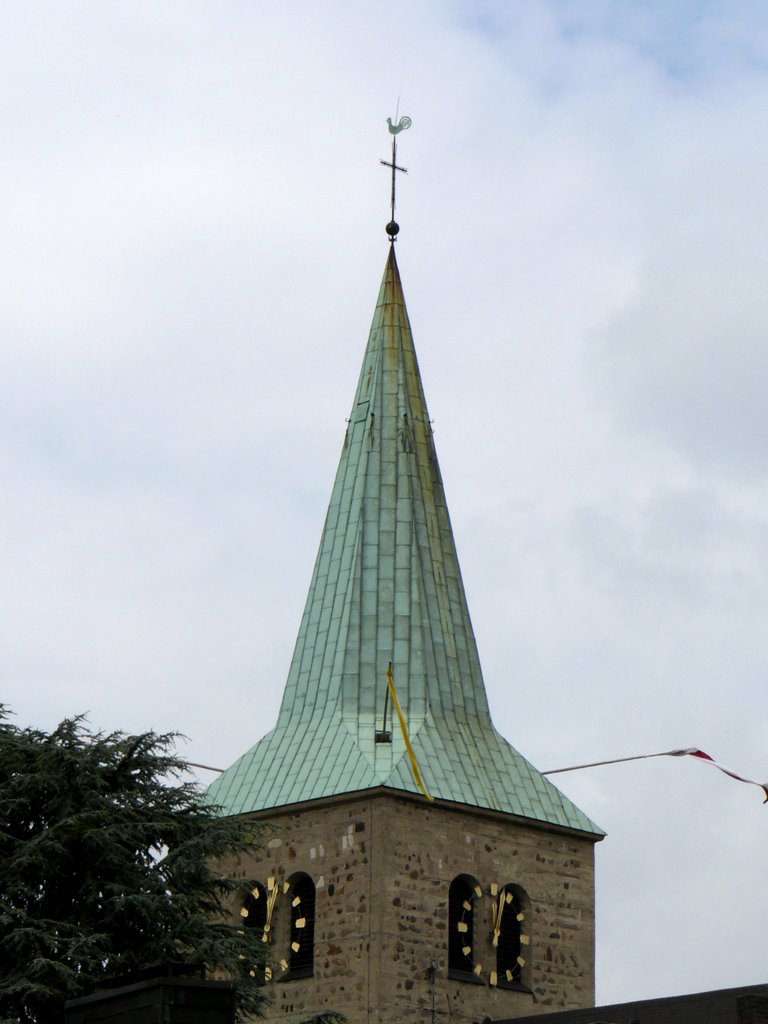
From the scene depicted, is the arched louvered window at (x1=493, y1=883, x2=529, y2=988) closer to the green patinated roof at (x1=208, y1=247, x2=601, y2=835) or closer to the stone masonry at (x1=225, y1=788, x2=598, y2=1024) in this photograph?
the stone masonry at (x1=225, y1=788, x2=598, y2=1024)

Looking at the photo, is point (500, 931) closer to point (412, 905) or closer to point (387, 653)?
point (412, 905)

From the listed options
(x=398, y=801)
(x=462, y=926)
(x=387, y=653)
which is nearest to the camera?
(x=398, y=801)

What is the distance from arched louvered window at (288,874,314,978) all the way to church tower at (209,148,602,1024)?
0.04 metres

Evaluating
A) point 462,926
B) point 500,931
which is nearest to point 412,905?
point 462,926

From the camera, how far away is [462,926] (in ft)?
152

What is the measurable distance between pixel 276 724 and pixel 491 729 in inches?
151

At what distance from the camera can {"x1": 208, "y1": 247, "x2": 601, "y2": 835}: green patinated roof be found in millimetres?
47250

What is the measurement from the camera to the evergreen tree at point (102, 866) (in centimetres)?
3528

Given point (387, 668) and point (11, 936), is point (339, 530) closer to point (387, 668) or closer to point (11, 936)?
point (387, 668)

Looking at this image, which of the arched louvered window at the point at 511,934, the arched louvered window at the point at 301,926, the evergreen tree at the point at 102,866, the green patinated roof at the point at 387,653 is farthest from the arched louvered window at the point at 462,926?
the evergreen tree at the point at 102,866

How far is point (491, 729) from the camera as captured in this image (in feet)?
161

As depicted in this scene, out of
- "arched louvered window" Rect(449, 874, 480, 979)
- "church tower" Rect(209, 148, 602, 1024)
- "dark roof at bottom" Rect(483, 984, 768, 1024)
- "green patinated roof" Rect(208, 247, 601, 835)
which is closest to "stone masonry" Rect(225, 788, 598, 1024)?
"church tower" Rect(209, 148, 602, 1024)

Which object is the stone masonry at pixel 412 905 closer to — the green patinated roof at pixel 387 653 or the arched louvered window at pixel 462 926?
the arched louvered window at pixel 462 926

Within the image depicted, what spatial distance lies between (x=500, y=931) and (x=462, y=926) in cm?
76
